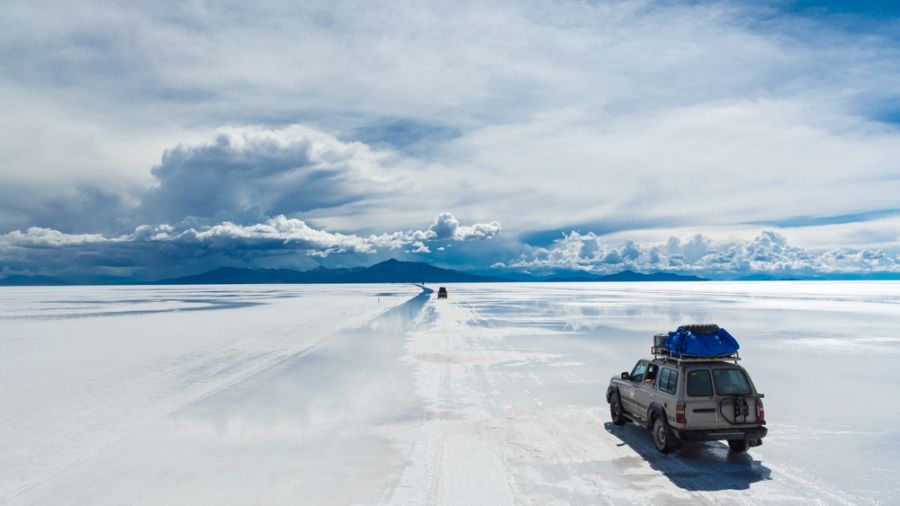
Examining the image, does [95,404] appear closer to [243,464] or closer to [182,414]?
[182,414]

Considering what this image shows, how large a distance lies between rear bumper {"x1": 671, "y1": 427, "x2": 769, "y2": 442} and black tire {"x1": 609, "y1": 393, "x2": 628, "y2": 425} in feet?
8.56

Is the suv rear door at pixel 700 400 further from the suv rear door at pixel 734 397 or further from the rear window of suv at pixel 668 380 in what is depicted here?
the rear window of suv at pixel 668 380

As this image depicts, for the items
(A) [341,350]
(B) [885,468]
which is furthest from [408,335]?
(B) [885,468]

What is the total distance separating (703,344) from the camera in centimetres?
1184

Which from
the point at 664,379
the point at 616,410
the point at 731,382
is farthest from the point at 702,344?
the point at 616,410

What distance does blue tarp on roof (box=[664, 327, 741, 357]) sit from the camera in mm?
11758

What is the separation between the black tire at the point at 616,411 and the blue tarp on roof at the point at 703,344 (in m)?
2.23

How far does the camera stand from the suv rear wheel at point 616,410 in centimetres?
1384

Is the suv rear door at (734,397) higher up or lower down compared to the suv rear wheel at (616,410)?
higher up

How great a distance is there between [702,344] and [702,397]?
1077 millimetres

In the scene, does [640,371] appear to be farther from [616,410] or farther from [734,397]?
[734,397]

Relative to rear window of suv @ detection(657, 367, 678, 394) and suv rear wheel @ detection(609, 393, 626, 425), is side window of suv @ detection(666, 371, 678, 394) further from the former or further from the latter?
suv rear wheel @ detection(609, 393, 626, 425)

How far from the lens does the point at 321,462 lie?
11195 millimetres

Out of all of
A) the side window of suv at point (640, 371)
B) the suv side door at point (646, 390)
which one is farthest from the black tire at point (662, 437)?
the side window of suv at point (640, 371)
